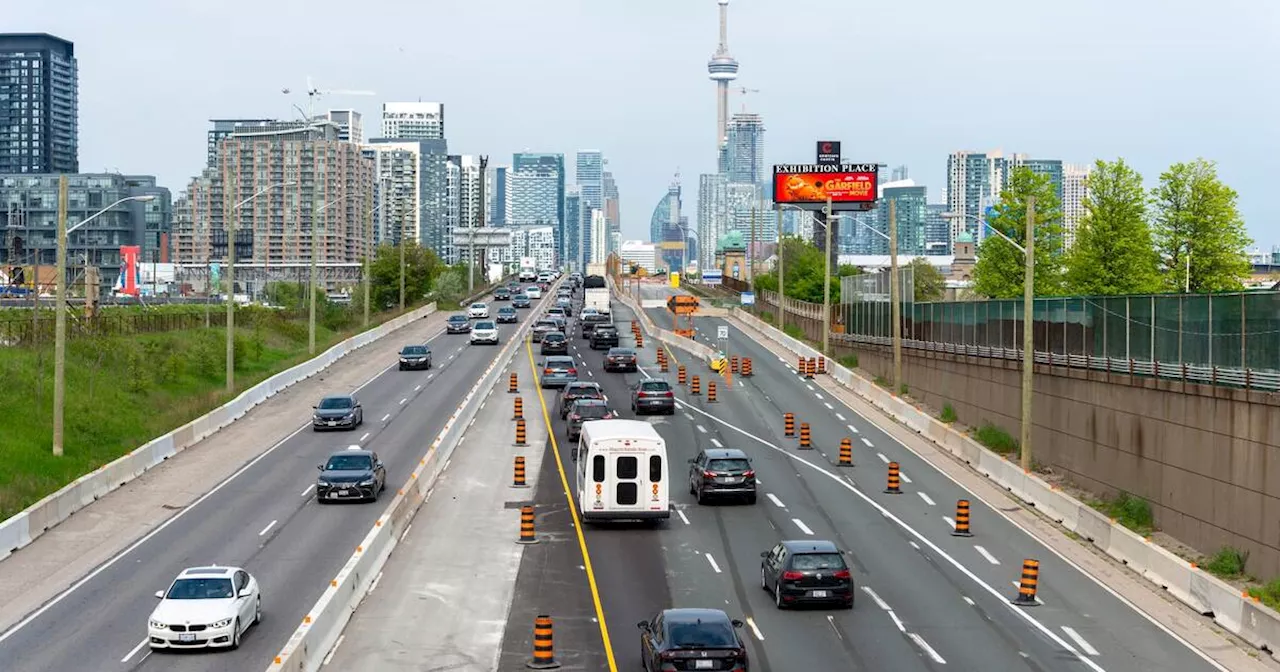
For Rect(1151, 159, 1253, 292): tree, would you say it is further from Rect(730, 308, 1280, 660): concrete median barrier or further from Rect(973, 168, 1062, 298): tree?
Rect(730, 308, 1280, 660): concrete median barrier

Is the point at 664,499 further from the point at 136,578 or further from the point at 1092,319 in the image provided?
the point at 1092,319

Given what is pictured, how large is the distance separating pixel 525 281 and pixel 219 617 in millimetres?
169093

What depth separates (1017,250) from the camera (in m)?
93.1

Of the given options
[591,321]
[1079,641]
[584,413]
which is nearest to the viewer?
[1079,641]

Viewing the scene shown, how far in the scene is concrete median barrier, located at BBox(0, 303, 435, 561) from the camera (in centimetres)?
3562

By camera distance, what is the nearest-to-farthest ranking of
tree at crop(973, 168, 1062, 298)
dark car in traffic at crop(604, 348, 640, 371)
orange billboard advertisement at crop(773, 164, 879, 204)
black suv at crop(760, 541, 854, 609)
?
black suv at crop(760, 541, 854, 609), dark car in traffic at crop(604, 348, 640, 371), tree at crop(973, 168, 1062, 298), orange billboard advertisement at crop(773, 164, 879, 204)

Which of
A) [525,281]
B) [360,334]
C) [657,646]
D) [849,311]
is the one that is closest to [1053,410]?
[657,646]

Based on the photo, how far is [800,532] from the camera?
3784 cm

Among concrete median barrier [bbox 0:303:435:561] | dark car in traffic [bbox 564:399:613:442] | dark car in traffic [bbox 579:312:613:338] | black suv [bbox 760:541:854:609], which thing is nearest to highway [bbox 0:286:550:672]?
concrete median barrier [bbox 0:303:435:561]

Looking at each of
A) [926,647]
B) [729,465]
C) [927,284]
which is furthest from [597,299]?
[926,647]

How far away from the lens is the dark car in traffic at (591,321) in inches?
4169

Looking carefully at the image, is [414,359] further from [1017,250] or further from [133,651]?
[133,651]

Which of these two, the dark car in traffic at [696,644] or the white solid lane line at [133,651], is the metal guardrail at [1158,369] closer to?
the dark car in traffic at [696,644]

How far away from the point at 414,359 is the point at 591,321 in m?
29.8
